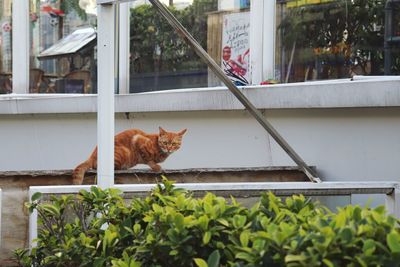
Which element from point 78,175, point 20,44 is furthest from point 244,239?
point 20,44

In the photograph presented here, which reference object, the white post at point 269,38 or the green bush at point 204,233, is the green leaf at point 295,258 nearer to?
the green bush at point 204,233

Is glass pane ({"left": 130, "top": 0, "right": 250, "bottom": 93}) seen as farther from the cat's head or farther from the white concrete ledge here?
the cat's head

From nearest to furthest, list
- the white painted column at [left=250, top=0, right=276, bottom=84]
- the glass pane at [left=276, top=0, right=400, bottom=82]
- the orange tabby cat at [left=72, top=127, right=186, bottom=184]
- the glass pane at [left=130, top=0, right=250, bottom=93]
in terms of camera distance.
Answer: the glass pane at [left=276, top=0, right=400, bottom=82] → the orange tabby cat at [left=72, top=127, right=186, bottom=184] → the white painted column at [left=250, top=0, right=276, bottom=84] → the glass pane at [left=130, top=0, right=250, bottom=93]

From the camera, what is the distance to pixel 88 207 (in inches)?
141

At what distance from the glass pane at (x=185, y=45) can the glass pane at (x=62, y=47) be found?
83 centimetres

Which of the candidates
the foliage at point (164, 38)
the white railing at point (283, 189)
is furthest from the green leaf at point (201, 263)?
the foliage at point (164, 38)

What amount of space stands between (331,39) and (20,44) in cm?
435

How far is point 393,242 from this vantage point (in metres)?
2.26

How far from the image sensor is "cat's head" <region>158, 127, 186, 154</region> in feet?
21.0

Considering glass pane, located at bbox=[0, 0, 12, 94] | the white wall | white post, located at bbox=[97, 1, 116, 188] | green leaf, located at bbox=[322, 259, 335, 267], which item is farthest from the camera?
glass pane, located at bbox=[0, 0, 12, 94]

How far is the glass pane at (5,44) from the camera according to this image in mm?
9273

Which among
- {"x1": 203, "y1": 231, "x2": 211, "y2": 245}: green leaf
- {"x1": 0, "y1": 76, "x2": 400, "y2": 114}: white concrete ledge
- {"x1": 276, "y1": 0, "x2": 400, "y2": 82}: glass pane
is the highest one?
{"x1": 276, "y1": 0, "x2": 400, "y2": 82}: glass pane

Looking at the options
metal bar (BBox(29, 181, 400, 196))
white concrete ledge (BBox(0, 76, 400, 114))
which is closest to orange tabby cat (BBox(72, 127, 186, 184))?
white concrete ledge (BBox(0, 76, 400, 114))

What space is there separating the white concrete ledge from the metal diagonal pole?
549 millimetres
